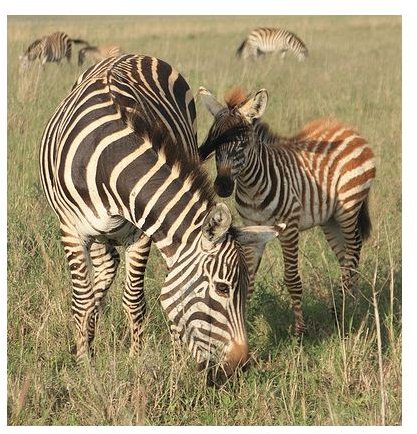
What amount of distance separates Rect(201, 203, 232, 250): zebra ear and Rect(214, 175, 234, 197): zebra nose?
1.77 metres

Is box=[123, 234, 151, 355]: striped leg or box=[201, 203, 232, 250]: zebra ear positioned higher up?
box=[201, 203, 232, 250]: zebra ear

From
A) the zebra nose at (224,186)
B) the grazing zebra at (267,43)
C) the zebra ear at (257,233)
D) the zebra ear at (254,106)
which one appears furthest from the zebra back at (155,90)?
the grazing zebra at (267,43)

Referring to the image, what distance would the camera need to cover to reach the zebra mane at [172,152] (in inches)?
159

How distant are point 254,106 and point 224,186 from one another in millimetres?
816

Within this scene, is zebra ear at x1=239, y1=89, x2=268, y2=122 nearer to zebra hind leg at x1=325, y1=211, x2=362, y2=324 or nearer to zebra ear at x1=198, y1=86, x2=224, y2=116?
zebra ear at x1=198, y1=86, x2=224, y2=116

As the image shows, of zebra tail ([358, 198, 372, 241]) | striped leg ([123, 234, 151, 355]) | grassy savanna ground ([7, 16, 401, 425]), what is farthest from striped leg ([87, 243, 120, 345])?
zebra tail ([358, 198, 372, 241])

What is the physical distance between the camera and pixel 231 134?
578 cm

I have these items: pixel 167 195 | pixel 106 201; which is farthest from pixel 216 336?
pixel 106 201

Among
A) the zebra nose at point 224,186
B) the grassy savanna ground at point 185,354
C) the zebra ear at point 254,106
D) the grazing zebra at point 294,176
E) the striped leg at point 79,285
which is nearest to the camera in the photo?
the grassy savanna ground at point 185,354

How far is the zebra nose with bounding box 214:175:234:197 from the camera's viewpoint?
5642mm

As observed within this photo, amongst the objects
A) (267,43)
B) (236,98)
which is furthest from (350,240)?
(267,43)

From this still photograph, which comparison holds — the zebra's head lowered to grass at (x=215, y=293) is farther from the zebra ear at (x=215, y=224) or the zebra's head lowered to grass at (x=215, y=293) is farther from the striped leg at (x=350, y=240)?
the striped leg at (x=350, y=240)

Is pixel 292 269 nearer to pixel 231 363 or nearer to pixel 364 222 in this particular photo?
pixel 364 222

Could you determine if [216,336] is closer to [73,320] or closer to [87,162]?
[87,162]
